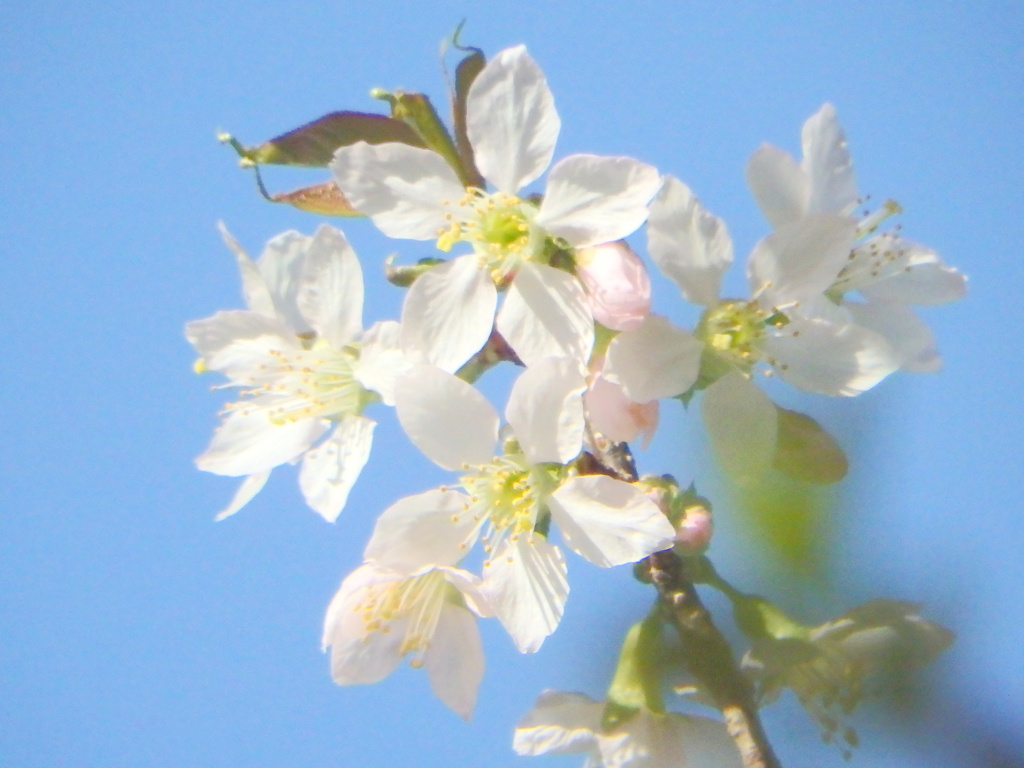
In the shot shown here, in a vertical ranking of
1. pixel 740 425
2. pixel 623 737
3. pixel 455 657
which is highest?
pixel 740 425

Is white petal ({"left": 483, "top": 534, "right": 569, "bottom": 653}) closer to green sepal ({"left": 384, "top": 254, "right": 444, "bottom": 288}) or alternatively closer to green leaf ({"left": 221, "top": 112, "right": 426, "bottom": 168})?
green sepal ({"left": 384, "top": 254, "right": 444, "bottom": 288})

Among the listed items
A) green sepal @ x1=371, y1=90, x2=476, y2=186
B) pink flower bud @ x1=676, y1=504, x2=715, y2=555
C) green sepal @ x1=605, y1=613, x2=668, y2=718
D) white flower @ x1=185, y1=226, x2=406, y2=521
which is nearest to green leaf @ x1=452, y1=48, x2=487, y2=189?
green sepal @ x1=371, y1=90, x2=476, y2=186

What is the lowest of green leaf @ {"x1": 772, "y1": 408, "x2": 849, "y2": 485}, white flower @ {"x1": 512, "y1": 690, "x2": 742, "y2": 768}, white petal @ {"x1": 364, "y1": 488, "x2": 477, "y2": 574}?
white flower @ {"x1": 512, "y1": 690, "x2": 742, "y2": 768}

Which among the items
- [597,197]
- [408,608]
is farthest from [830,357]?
[408,608]

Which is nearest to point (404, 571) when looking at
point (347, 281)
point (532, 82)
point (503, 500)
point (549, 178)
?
point (503, 500)

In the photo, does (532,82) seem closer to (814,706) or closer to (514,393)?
(514,393)

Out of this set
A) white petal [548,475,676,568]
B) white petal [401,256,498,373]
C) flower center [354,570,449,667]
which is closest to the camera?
white petal [548,475,676,568]

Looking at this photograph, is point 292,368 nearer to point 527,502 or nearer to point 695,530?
point 527,502
